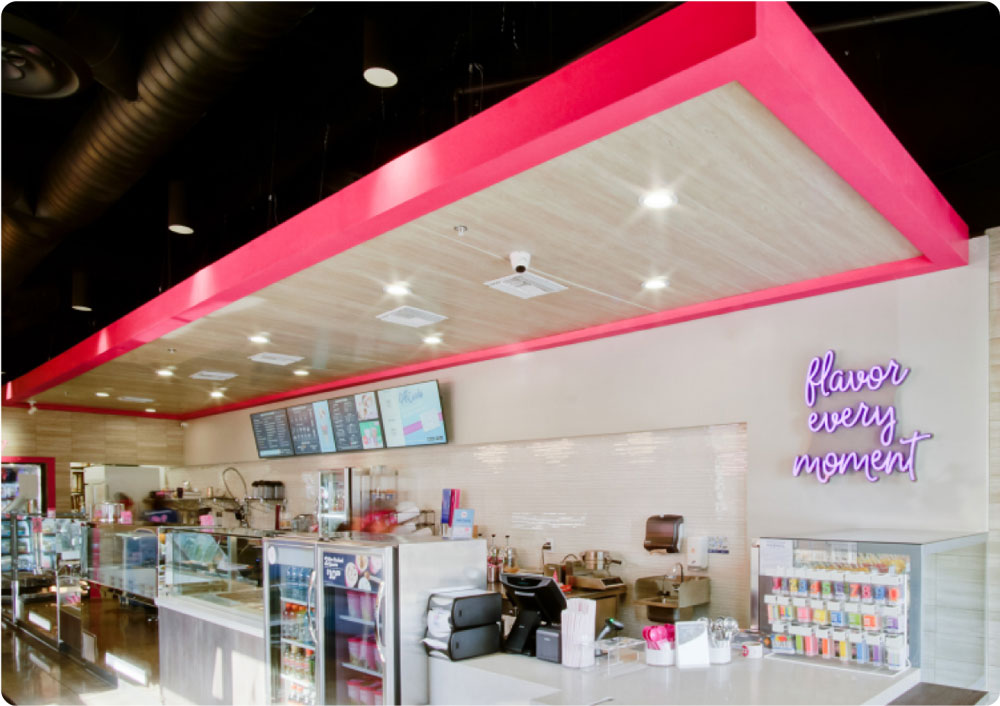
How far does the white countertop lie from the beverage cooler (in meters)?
0.24

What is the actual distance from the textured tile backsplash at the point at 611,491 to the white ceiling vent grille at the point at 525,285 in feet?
5.50

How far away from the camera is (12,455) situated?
35.4 ft

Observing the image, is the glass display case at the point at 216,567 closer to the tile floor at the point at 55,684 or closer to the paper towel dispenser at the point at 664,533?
the tile floor at the point at 55,684

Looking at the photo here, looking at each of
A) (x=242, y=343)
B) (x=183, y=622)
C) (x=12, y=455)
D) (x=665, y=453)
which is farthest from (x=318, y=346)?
(x=12, y=455)

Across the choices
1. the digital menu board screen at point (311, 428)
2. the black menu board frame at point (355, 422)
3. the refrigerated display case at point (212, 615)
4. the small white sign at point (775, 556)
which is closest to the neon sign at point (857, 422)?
the small white sign at point (775, 556)

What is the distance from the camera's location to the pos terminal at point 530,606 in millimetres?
3529

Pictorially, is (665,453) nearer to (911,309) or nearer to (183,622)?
(911,309)

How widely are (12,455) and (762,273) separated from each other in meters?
10.8

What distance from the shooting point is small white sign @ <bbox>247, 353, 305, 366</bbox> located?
7.14 metres

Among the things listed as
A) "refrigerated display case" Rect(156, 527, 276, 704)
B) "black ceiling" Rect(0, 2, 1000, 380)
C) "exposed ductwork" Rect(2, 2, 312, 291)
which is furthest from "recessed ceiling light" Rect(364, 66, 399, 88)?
"refrigerated display case" Rect(156, 527, 276, 704)

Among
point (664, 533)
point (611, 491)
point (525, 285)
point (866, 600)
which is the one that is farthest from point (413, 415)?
point (866, 600)

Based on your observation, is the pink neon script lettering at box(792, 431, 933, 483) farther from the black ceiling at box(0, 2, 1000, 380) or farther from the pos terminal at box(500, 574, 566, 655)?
the pos terminal at box(500, 574, 566, 655)

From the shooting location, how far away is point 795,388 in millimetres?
4980

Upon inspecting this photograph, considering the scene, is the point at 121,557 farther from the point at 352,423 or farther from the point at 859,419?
the point at 859,419
